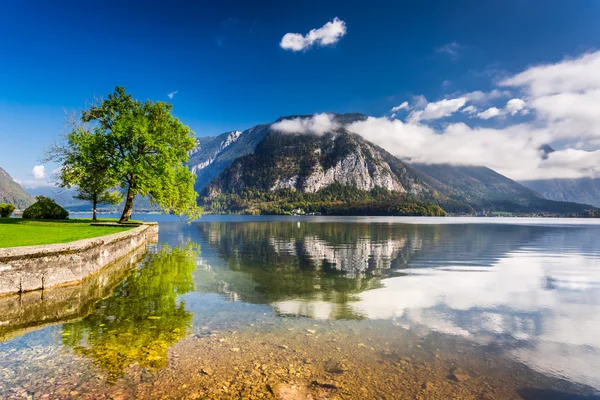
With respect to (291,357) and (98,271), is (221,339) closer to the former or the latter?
(291,357)

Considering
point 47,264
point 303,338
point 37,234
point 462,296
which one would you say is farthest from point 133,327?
point 37,234

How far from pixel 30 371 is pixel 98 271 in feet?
45.1

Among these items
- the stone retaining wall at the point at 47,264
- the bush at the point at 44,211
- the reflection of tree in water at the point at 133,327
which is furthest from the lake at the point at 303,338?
the bush at the point at 44,211

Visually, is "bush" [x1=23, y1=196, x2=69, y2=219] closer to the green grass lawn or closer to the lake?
the green grass lawn

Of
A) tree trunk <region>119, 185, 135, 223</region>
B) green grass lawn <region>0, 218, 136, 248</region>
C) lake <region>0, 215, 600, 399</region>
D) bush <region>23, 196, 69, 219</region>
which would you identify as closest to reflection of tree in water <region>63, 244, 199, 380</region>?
lake <region>0, 215, 600, 399</region>

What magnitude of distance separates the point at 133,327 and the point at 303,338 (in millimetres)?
5847

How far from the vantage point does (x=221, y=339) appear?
1068 cm

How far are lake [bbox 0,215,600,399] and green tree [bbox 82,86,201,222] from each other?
Result: 21.6 meters

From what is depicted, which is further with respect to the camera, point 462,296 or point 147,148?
point 147,148

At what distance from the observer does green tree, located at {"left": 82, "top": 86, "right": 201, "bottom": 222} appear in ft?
133

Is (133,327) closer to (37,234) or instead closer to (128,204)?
(37,234)

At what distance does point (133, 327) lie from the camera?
11.5m

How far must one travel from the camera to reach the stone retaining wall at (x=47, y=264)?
47.7 ft

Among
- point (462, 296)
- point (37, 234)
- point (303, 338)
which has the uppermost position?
point (37, 234)
